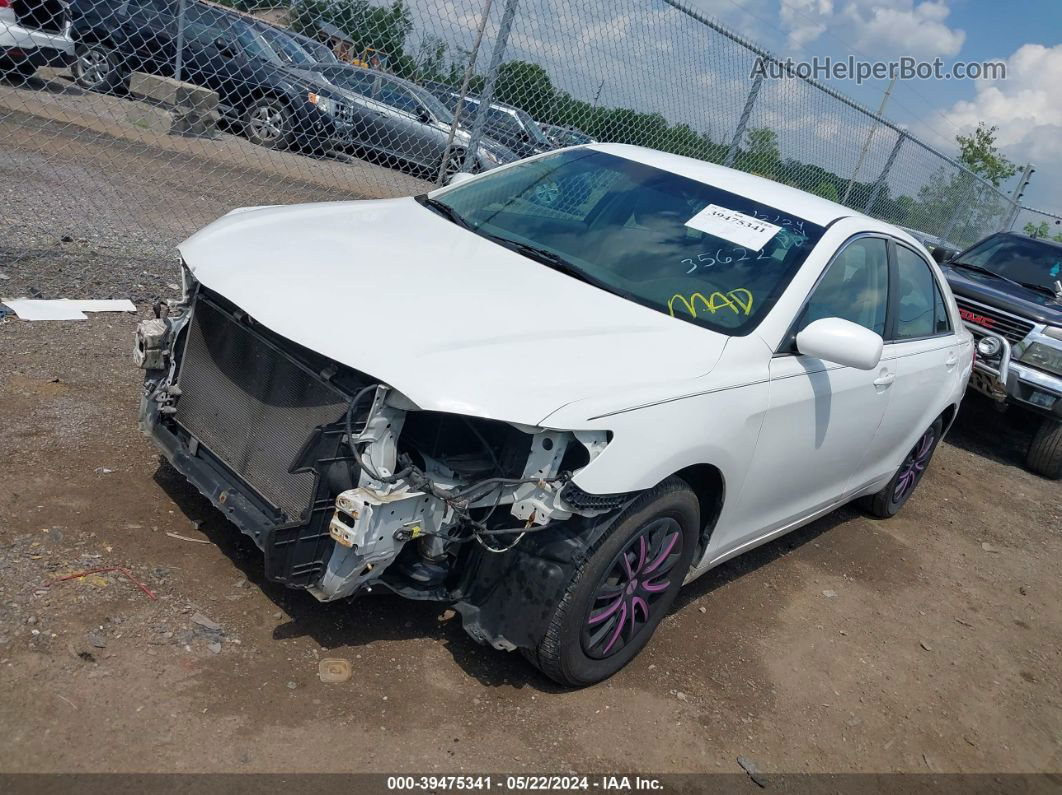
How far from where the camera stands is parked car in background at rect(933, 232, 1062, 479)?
704 cm

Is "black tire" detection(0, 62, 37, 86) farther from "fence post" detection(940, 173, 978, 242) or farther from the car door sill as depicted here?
"fence post" detection(940, 173, 978, 242)

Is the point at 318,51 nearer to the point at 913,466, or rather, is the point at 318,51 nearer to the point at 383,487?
the point at 913,466

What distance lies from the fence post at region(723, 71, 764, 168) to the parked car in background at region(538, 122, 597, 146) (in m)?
1.76

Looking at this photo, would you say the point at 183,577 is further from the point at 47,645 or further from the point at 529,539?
the point at 529,539

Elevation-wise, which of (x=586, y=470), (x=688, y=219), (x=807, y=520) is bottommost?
(x=807, y=520)

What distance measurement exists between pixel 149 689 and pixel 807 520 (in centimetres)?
298

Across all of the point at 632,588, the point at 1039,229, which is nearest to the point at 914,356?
the point at 632,588

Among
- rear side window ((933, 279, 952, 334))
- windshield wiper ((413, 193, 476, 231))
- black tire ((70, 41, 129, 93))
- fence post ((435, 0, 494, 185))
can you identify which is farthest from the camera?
black tire ((70, 41, 129, 93))

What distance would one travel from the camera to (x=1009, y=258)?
880cm

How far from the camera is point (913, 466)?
5.61 meters

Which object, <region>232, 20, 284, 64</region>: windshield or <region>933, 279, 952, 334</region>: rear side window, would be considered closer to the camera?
<region>933, 279, 952, 334</region>: rear side window

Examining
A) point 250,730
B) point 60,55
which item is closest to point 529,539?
point 250,730

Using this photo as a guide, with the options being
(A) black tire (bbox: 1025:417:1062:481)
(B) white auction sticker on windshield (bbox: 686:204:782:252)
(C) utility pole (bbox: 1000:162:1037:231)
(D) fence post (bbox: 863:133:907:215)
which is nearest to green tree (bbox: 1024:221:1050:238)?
(C) utility pole (bbox: 1000:162:1037:231)

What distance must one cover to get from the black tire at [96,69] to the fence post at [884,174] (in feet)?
30.8
